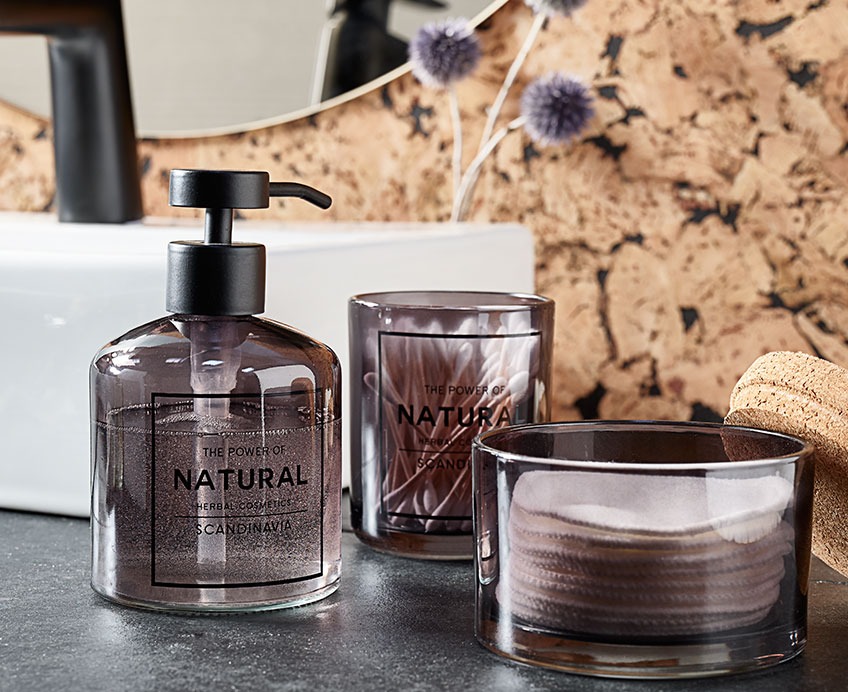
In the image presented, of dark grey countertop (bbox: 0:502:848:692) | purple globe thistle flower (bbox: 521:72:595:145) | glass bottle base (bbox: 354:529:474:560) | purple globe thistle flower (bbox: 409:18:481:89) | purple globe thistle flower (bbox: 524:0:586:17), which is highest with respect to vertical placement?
purple globe thistle flower (bbox: 524:0:586:17)

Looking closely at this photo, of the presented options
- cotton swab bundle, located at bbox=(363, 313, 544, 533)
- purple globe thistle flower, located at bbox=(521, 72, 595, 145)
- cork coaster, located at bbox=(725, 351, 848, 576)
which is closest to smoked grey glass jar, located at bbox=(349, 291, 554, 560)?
cotton swab bundle, located at bbox=(363, 313, 544, 533)

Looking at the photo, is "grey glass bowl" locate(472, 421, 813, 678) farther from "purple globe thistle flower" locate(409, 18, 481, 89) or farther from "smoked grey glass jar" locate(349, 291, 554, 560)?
"purple globe thistle flower" locate(409, 18, 481, 89)

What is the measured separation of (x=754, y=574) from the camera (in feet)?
1.27

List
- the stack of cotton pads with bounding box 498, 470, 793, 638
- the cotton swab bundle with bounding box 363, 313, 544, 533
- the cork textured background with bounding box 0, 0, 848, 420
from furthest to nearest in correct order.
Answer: the cork textured background with bounding box 0, 0, 848, 420 < the cotton swab bundle with bounding box 363, 313, 544, 533 < the stack of cotton pads with bounding box 498, 470, 793, 638

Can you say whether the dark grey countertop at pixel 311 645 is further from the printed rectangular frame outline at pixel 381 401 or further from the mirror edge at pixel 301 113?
the mirror edge at pixel 301 113

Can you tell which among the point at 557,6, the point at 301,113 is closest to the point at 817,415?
the point at 557,6

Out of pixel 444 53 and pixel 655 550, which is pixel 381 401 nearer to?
pixel 655 550

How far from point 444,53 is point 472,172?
0.09m

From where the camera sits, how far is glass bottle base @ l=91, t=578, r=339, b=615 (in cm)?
45

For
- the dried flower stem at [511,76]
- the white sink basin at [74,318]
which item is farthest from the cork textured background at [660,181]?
→ the white sink basin at [74,318]

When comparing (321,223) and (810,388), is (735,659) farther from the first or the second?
(321,223)

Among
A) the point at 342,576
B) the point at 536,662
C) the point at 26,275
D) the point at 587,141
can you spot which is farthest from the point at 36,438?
the point at 587,141

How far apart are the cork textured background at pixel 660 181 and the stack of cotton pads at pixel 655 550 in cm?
47

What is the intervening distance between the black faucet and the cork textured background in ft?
0.46
